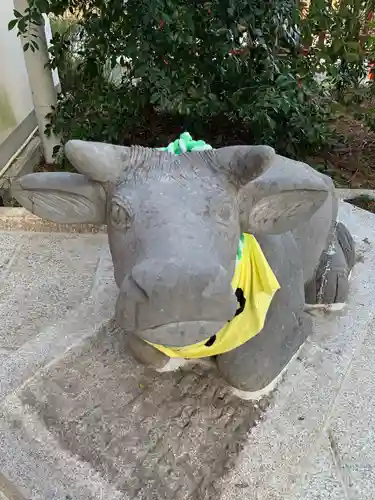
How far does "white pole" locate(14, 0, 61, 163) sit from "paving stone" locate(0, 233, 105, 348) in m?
0.95

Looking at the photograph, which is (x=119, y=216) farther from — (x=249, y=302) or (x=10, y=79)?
(x=10, y=79)

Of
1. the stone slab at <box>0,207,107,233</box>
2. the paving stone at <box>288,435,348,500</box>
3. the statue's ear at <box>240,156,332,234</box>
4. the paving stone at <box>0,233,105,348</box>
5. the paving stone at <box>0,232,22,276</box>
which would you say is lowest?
the paving stone at <box>288,435,348,500</box>

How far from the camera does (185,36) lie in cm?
245

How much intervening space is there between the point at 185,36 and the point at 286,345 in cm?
149

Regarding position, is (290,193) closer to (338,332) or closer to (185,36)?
(338,332)

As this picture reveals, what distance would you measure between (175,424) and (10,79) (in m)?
2.84

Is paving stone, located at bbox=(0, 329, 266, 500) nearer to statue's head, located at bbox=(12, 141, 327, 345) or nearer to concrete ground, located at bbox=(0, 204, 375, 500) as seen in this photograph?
concrete ground, located at bbox=(0, 204, 375, 500)

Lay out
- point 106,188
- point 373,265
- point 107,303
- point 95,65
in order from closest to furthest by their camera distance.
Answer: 1. point 106,188
2. point 107,303
3. point 373,265
4. point 95,65

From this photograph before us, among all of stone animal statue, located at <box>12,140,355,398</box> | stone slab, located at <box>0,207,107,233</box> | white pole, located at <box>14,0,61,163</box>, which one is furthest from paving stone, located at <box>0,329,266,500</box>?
white pole, located at <box>14,0,61,163</box>

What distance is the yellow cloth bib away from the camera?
1.41m

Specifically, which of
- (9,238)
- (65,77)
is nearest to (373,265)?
(9,238)

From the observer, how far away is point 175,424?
1516mm

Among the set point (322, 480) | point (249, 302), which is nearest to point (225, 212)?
point (249, 302)

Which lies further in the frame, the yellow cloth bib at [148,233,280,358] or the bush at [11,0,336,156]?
the bush at [11,0,336,156]
